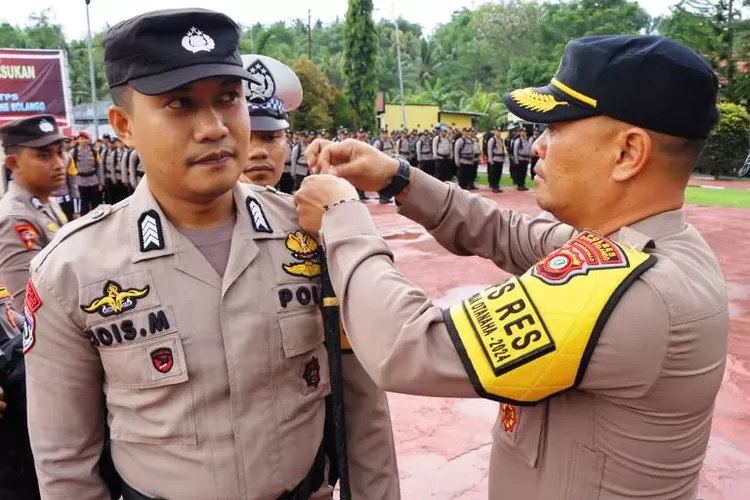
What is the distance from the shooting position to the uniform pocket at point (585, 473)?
4.56 ft

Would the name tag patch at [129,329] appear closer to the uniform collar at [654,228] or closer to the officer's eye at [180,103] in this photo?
the officer's eye at [180,103]

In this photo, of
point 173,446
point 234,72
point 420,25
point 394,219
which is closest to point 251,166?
point 234,72

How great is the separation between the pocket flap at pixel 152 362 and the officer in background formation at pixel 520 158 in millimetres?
15410

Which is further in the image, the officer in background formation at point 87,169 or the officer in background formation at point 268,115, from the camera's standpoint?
the officer in background formation at point 87,169

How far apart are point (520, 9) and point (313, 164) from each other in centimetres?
5417

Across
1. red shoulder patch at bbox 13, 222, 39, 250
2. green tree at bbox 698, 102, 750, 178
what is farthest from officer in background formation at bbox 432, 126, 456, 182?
red shoulder patch at bbox 13, 222, 39, 250

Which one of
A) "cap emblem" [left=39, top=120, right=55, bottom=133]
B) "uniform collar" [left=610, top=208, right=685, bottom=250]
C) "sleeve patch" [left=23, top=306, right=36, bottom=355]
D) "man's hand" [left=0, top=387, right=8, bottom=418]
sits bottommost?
"man's hand" [left=0, top=387, right=8, bottom=418]

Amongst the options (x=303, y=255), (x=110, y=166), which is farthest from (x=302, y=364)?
(x=110, y=166)

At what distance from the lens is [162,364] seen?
1424mm

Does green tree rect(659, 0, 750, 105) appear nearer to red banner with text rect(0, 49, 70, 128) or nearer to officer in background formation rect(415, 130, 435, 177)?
officer in background formation rect(415, 130, 435, 177)

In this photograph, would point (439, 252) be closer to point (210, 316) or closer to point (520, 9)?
point (210, 316)

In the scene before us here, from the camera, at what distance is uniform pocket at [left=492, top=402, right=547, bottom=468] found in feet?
4.82

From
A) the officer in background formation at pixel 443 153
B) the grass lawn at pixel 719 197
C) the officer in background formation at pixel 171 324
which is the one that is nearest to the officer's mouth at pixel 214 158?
the officer in background formation at pixel 171 324

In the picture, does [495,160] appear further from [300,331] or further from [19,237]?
[300,331]
